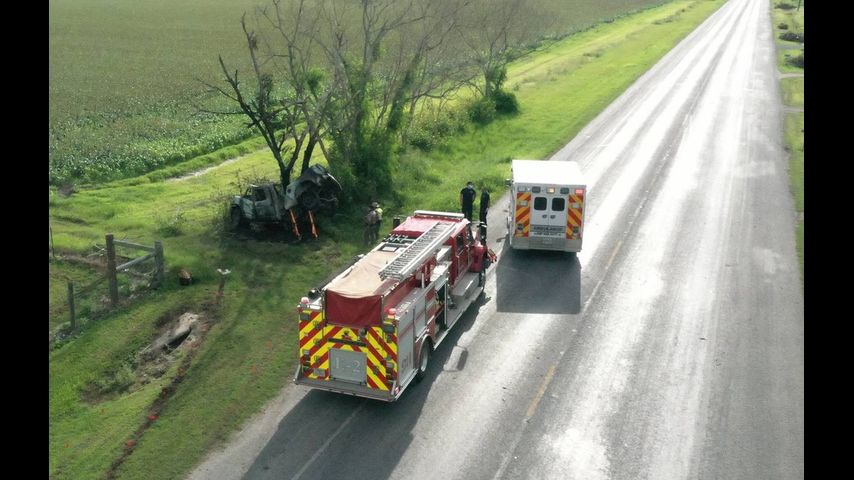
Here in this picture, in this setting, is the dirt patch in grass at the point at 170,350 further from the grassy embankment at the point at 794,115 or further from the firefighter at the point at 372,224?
the grassy embankment at the point at 794,115

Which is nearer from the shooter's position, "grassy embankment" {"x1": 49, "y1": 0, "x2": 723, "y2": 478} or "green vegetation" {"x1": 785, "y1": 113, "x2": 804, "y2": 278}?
"grassy embankment" {"x1": 49, "y1": 0, "x2": 723, "y2": 478}

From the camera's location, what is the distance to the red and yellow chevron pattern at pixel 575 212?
2339 cm

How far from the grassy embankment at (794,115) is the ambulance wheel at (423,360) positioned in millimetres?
13246

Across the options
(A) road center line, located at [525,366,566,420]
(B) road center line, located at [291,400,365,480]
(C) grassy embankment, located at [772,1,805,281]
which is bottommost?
(B) road center line, located at [291,400,365,480]

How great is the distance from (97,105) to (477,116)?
24.4 m

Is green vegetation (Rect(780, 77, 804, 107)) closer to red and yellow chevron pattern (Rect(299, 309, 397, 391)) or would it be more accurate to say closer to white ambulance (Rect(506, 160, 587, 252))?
white ambulance (Rect(506, 160, 587, 252))

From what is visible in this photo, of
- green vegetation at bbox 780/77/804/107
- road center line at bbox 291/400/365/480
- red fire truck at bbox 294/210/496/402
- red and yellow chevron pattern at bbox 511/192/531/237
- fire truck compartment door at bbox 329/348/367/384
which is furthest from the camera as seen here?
green vegetation at bbox 780/77/804/107

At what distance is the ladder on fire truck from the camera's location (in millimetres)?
15641

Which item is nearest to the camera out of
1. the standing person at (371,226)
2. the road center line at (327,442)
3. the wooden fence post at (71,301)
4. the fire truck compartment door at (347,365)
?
the road center line at (327,442)

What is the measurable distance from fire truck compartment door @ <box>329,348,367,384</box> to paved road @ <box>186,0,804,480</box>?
2.65 ft

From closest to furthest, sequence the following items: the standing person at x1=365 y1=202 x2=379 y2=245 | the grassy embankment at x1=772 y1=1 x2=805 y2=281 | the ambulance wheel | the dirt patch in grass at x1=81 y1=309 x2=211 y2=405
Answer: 1. the ambulance wheel
2. the dirt patch in grass at x1=81 y1=309 x2=211 y2=405
3. the standing person at x1=365 y1=202 x2=379 y2=245
4. the grassy embankment at x1=772 y1=1 x2=805 y2=281

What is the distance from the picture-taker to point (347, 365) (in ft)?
50.7

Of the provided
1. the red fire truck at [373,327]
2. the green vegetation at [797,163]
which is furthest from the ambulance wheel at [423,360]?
the green vegetation at [797,163]

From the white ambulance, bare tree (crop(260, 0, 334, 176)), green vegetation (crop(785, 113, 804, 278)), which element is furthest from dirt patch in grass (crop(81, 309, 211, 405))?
green vegetation (crop(785, 113, 804, 278))
